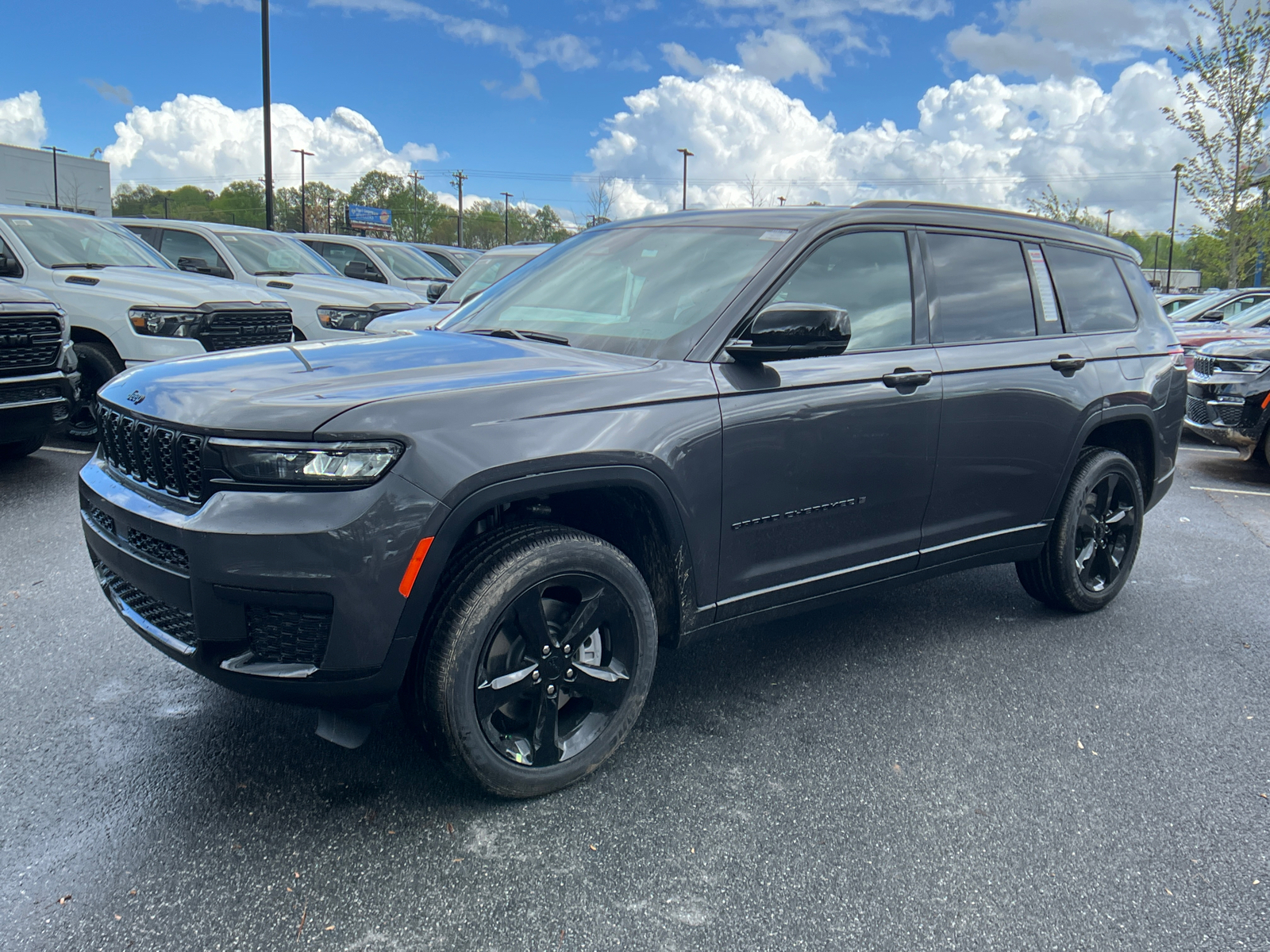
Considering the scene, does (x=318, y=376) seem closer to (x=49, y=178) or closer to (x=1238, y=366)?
(x=1238, y=366)

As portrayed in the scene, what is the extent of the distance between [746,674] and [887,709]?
559 mm

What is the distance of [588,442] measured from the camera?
103 inches

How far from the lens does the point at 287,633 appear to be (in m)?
2.31

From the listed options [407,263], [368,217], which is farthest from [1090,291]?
[368,217]

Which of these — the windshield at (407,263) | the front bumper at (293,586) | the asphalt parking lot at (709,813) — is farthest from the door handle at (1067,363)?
the windshield at (407,263)

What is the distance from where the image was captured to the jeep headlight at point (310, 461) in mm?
2266

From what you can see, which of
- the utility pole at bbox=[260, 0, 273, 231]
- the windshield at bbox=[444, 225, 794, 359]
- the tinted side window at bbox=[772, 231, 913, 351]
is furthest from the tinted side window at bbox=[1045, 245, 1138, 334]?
the utility pole at bbox=[260, 0, 273, 231]

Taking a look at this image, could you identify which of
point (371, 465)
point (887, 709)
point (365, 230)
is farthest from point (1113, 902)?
point (365, 230)

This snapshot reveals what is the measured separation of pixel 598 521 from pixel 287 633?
1032 mm

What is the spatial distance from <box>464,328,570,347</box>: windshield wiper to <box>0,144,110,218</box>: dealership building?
8333 centimetres

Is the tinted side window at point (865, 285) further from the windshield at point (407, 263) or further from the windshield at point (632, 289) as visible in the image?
the windshield at point (407, 263)

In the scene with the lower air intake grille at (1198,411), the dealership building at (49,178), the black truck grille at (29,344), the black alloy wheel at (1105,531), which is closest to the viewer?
the black alloy wheel at (1105,531)

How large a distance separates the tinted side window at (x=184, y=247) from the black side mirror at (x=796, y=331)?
9.36 m

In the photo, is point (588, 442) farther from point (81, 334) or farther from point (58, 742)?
point (81, 334)
